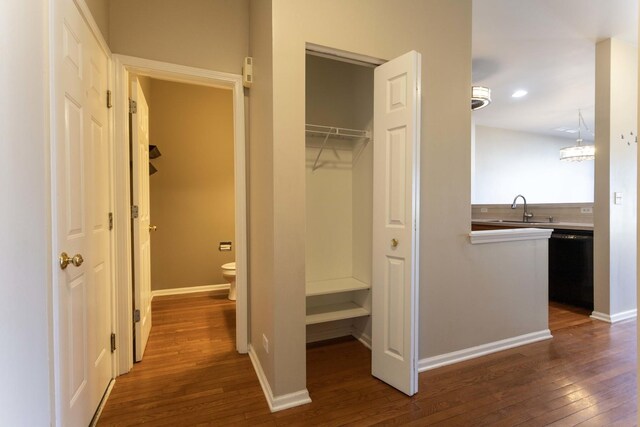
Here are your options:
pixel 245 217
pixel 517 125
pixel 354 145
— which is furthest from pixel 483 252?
pixel 517 125

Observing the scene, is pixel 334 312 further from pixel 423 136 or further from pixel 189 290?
pixel 189 290

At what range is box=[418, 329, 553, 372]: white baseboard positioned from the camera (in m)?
2.14

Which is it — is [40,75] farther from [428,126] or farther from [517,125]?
[517,125]

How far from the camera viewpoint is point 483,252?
2312mm

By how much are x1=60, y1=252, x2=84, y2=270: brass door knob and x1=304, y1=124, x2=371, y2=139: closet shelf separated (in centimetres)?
172

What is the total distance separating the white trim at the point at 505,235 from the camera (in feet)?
7.46

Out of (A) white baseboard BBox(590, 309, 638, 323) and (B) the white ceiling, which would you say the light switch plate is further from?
(B) the white ceiling

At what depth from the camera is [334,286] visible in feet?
8.07

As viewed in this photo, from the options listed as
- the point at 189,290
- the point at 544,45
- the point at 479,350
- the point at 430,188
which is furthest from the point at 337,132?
the point at 189,290

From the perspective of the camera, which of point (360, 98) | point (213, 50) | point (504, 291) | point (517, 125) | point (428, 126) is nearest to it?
point (428, 126)

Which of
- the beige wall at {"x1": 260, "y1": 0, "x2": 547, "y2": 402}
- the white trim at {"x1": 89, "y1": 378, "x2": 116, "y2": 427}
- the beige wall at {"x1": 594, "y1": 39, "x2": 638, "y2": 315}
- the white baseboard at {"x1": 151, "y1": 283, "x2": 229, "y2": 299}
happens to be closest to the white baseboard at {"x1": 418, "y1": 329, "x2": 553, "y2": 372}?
the beige wall at {"x1": 260, "y1": 0, "x2": 547, "y2": 402}

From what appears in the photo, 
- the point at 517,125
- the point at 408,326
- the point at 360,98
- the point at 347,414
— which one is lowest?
the point at 347,414

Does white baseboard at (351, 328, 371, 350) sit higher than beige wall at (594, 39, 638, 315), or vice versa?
beige wall at (594, 39, 638, 315)

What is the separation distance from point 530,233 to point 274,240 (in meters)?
2.19
